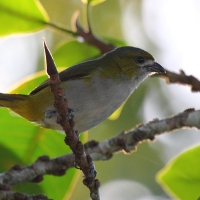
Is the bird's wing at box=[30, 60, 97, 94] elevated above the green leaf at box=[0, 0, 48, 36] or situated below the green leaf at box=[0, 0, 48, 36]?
below

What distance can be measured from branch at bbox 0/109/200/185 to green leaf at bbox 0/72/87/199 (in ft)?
1.29

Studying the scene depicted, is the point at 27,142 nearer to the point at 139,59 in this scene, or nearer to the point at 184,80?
the point at 139,59

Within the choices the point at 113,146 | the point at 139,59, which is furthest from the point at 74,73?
the point at 139,59

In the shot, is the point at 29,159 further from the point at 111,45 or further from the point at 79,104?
the point at 111,45

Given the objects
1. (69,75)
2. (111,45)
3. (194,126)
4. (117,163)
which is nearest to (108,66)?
(111,45)

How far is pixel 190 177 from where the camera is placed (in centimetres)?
341

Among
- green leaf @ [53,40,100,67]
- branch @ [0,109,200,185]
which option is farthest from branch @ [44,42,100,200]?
green leaf @ [53,40,100,67]

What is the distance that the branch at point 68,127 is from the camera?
2326 mm

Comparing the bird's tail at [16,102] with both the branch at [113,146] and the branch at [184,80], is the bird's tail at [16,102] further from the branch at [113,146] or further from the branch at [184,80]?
the branch at [184,80]

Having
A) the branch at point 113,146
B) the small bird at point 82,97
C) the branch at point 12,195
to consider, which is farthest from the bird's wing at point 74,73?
the branch at point 12,195

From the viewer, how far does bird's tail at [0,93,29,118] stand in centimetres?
373

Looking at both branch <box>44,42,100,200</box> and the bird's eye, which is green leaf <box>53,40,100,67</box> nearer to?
the bird's eye

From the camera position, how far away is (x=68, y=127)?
2.59 m

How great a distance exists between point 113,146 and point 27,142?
0.82 m
